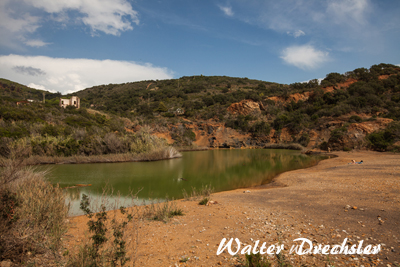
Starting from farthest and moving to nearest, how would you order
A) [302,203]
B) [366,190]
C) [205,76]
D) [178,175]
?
1. [205,76]
2. [178,175]
3. [366,190]
4. [302,203]

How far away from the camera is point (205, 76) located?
288 ft

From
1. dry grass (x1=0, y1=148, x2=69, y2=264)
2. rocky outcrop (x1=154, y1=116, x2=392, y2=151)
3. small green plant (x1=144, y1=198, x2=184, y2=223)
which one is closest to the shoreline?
small green plant (x1=144, y1=198, x2=184, y2=223)

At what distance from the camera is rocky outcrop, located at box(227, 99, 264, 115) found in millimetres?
44500

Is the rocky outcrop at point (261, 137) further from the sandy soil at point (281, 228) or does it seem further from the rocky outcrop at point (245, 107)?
the sandy soil at point (281, 228)

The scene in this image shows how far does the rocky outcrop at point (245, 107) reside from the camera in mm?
44500

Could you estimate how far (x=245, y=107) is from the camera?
4481 cm

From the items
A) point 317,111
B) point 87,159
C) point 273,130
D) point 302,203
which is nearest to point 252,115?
point 273,130

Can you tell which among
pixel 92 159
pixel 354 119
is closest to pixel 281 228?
pixel 92 159

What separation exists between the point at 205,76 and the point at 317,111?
5550 cm

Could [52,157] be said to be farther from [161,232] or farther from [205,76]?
[205,76]

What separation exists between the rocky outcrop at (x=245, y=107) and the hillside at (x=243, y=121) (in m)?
0.20

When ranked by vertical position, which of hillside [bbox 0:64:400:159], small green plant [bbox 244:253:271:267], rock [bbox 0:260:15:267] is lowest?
rock [bbox 0:260:15:267]

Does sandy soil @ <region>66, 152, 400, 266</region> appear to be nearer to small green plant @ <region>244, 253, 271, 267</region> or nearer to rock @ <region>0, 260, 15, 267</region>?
small green plant @ <region>244, 253, 271, 267</region>

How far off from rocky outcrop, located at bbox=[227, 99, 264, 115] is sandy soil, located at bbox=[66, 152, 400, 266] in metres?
37.4
